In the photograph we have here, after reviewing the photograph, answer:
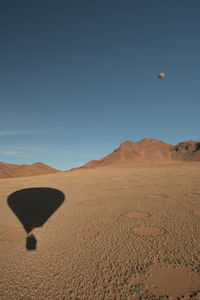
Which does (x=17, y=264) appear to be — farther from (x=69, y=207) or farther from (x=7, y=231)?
(x=69, y=207)

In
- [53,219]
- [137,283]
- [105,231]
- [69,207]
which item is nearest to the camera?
[137,283]

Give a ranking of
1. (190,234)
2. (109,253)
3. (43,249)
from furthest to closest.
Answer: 1. (190,234)
2. (43,249)
3. (109,253)

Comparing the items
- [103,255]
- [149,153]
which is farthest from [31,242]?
[149,153]

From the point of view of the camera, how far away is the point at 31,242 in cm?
280

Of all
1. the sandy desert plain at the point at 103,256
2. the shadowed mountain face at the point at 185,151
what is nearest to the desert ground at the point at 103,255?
the sandy desert plain at the point at 103,256

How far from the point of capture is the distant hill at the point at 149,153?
100250mm

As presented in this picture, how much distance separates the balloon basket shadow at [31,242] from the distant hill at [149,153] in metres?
93.4

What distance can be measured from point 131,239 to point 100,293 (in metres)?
1.16

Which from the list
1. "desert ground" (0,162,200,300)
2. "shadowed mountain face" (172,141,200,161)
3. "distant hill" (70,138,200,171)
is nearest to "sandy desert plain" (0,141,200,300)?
"desert ground" (0,162,200,300)

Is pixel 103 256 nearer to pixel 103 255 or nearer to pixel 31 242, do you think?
pixel 103 255

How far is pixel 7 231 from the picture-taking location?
333 cm

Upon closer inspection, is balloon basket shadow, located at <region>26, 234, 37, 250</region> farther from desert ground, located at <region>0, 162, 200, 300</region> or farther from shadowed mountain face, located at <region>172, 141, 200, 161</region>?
shadowed mountain face, located at <region>172, 141, 200, 161</region>

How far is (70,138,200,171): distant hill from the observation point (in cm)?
10025

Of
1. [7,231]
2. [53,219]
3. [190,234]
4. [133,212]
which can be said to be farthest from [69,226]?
[190,234]
